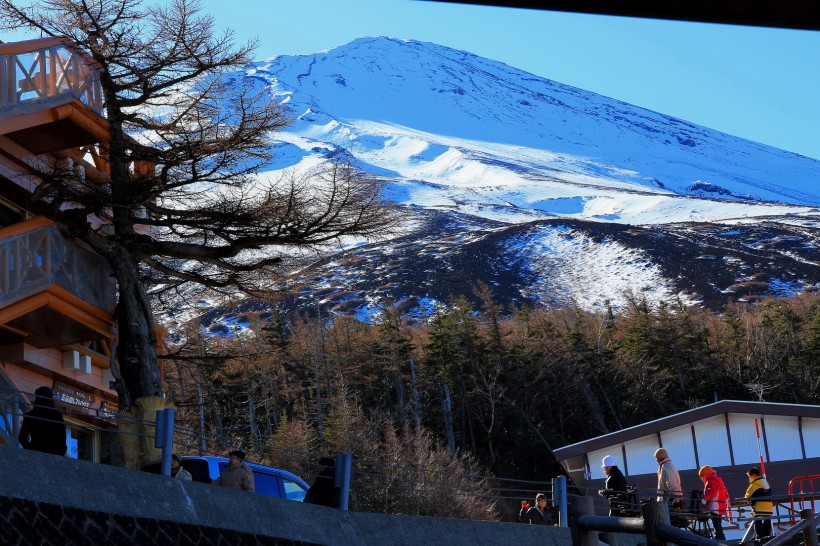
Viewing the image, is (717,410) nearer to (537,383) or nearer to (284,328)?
(537,383)

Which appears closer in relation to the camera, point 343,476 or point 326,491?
point 343,476

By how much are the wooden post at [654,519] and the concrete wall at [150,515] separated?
450 centimetres

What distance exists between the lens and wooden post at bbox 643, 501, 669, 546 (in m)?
6.82

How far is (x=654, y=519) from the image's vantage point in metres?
6.84

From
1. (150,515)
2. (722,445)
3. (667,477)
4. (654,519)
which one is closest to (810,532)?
(654,519)

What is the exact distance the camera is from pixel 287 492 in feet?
45.4

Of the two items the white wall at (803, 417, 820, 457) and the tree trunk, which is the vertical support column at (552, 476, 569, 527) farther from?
the white wall at (803, 417, 820, 457)

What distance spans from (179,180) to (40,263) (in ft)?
7.89

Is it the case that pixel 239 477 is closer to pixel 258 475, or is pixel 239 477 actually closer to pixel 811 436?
pixel 258 475

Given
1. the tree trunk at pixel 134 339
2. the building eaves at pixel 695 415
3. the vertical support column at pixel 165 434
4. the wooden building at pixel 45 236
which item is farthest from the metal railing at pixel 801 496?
the wooden building at pixel 45 236

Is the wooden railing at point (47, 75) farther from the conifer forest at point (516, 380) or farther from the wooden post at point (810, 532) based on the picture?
the conifer forest at point (516, 380)

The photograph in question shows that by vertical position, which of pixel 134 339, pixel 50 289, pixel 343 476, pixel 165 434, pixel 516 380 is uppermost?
pixel 516 380

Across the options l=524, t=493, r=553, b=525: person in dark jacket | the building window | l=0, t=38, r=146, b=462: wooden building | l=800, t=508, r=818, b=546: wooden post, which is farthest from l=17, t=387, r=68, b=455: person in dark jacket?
the building window

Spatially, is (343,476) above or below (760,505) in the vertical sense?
above
